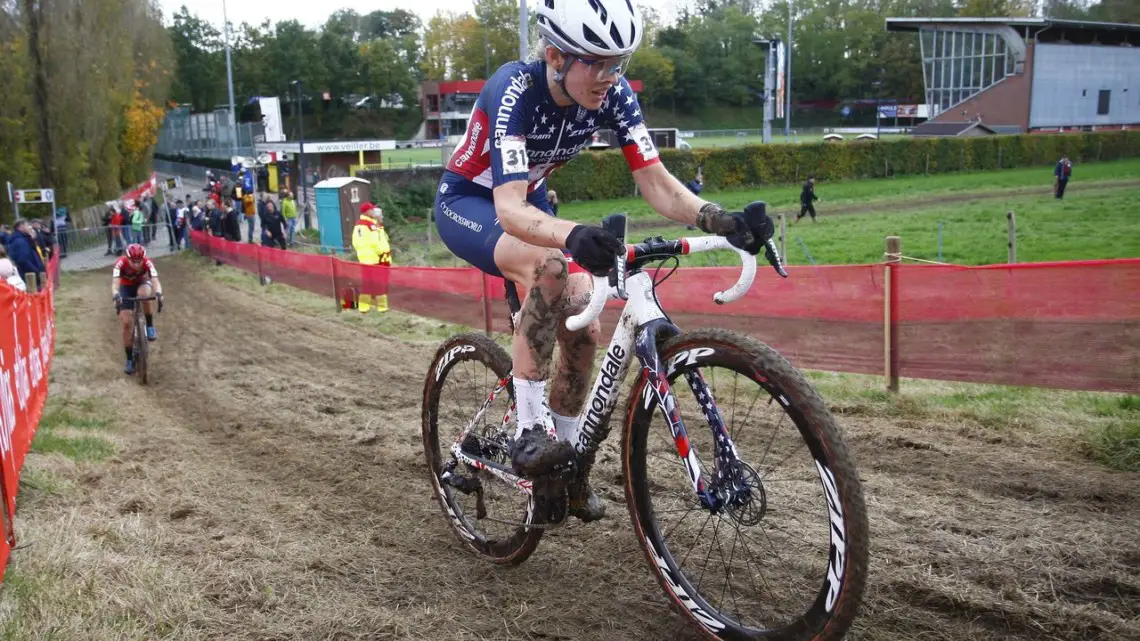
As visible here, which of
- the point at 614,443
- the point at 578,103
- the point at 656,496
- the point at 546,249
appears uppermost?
the point at 578,103

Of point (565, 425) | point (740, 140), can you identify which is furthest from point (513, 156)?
Answer: point (740, 140)

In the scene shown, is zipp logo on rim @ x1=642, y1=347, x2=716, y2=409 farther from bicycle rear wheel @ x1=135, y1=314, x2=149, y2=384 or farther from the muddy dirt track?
bicycle rear wheel @ x1=135, y1=314, x2=149, y2=384

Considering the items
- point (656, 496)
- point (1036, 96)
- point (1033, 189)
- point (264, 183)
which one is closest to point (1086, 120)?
point (1036, 96)

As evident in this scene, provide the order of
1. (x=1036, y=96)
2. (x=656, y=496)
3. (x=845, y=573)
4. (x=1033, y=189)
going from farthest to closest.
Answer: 1. (x=1036, y=96)
2. (x=1033, y=189)
3. (x=656, y=496)
4. (x=845, y=573)

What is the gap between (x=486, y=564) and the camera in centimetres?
447

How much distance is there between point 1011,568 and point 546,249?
7.87 feet

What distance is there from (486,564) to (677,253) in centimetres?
199

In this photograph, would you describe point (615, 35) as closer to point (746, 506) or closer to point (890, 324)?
point (746, 506)

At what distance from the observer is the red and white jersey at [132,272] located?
12.1m

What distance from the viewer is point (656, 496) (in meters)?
4.11

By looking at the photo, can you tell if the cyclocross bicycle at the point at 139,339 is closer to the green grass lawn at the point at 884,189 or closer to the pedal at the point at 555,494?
the pedal at the point at 555,494

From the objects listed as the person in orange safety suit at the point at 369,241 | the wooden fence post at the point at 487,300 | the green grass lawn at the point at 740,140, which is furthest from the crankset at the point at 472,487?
the green grass lawn at the point at 740,140

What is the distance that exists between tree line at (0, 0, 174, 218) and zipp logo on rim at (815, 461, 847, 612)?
3974cm

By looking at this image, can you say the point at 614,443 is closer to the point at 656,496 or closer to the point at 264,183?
the point at 656,496
